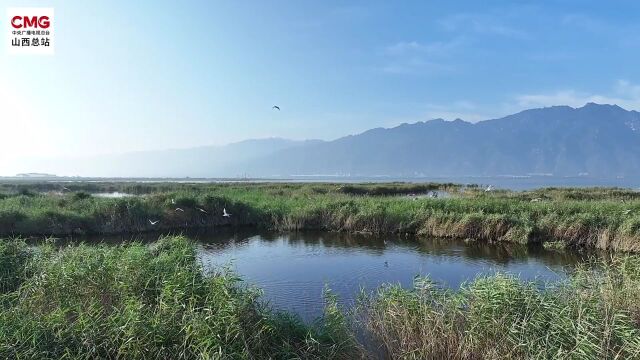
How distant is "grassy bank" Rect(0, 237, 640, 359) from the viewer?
21.5ft

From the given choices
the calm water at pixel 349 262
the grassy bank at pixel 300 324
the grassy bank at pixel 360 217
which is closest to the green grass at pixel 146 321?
the grassy bank at pixel 300 324

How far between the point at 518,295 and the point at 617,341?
58.4 inches

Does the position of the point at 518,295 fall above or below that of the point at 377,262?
above

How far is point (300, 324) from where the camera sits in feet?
26.5

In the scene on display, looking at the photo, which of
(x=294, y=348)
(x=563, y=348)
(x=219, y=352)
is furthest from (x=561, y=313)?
(x=219, y=352)

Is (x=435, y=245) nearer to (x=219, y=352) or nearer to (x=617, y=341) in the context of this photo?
(x=617, y=341)

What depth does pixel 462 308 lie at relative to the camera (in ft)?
26.3

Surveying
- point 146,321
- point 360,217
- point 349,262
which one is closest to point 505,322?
point 146,321

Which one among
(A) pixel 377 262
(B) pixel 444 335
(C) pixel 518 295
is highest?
(C) pixel 518 295

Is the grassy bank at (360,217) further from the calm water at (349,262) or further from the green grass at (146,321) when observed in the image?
the green grass at (146,321)

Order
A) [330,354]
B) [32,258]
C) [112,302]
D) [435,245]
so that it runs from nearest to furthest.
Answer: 1. [330,354]
2. [112,302]
3. [32,258]
4. [435,245]

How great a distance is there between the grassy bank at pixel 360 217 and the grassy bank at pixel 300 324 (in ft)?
44.5

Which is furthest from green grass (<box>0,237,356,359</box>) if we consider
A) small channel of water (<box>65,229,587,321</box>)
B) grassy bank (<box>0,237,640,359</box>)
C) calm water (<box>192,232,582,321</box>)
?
calm water (<box>192,232,582,321</box>)

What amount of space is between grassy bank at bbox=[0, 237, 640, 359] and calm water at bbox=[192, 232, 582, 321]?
3387mm
